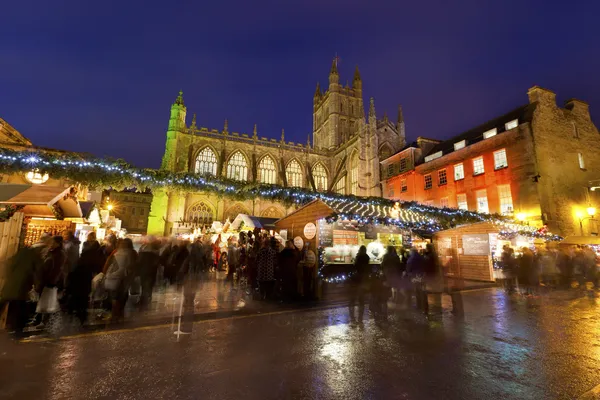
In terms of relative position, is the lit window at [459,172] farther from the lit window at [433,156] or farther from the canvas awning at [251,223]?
the canvas awning at [251,223]

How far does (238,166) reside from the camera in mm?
36312

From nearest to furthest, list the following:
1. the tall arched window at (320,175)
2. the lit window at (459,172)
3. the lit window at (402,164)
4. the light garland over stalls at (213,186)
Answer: the light garland over stalls at (213,186) < the lit window at (459,172) < the lit window at (402,164) < the tall arched window at (320,175)

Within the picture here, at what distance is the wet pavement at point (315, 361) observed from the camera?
10.9ft

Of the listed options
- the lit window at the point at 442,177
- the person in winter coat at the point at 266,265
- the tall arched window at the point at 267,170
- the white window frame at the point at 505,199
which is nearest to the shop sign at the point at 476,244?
the white window frame at the point at 505,199

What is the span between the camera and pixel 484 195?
21078mm

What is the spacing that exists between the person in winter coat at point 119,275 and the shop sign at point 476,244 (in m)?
14.8

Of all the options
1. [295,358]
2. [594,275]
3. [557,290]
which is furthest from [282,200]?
[594,275]

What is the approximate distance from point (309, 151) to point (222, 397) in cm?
3824

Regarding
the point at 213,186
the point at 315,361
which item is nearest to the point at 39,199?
the point at 213,186

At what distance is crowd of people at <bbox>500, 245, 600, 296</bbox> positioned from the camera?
38.4 feet

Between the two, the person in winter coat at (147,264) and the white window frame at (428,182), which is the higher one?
the white window frame at (428,182)

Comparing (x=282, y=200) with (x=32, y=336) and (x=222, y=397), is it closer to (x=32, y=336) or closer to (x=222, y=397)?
(x=32, y=336)

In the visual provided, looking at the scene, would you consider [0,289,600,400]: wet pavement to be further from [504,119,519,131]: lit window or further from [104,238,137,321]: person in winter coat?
[504,119,519,131]: lit window

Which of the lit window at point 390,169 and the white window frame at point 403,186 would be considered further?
the lit window at point 390,169
